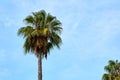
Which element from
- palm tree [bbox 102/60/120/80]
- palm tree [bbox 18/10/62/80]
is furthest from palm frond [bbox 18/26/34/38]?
palm tree [bbox 102/60/120/80]

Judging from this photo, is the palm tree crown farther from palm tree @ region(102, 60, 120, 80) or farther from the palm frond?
palm tree @ region(102, 60, 120, 80)

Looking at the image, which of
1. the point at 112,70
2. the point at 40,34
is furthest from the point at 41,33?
the point at 112,70

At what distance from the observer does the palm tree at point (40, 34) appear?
45.1m

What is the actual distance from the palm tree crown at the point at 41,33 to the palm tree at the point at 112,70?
33.8 metres

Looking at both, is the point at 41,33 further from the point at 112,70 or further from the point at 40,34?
the point at 112,70

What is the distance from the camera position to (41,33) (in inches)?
1768

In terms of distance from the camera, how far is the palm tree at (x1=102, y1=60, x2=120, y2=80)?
259ft

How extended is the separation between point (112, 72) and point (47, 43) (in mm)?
37396

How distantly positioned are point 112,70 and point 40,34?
3826cm

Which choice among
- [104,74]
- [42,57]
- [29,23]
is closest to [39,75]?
[42,57]

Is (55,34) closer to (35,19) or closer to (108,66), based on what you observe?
(35,19)

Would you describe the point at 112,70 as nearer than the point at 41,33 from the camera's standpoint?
No

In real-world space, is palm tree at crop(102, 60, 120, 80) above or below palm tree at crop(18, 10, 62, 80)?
above

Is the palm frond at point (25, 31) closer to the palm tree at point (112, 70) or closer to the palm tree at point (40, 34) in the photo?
the palm tree at point (40, 34)
